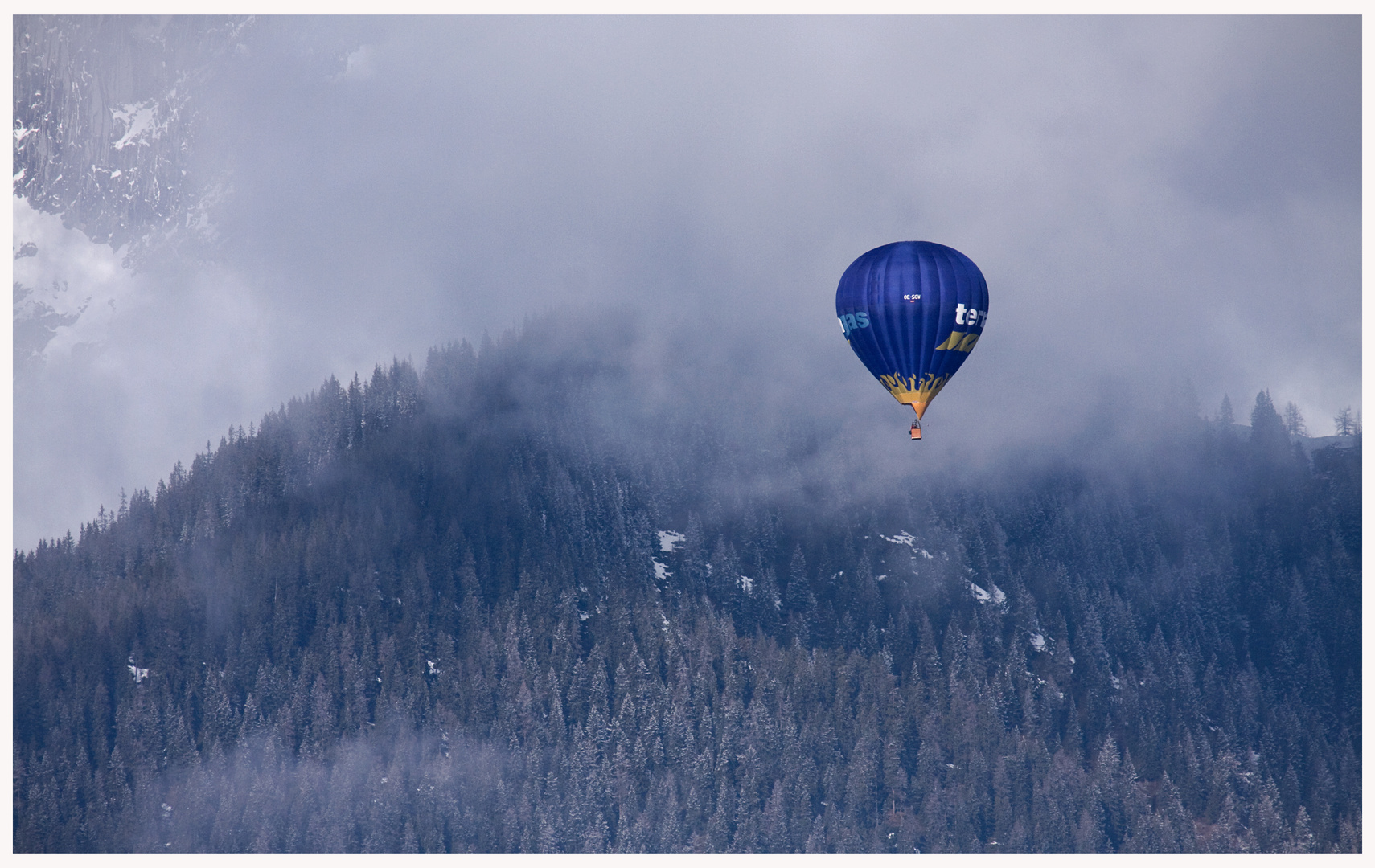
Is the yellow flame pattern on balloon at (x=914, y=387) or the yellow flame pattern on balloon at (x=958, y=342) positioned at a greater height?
the yellow flame pattern on balloon at (x=958, y=342)

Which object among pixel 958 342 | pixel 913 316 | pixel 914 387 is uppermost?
pixel 913 316

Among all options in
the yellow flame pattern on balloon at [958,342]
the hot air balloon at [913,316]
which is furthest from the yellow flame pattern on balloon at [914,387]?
the yellow flame pattern on balloon at [958,342]

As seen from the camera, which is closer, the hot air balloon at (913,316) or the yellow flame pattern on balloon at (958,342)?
the hot air balloon at (913,316)

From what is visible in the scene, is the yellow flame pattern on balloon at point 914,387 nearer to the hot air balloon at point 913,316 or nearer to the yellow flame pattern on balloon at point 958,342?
the hot air balloon at point 913,316

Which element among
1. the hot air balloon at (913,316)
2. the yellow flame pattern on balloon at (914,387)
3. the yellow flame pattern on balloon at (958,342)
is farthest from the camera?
the yellow flame pattern on balloon at (958,342)

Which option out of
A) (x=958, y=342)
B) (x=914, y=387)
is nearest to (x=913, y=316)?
(x=958, y=342)

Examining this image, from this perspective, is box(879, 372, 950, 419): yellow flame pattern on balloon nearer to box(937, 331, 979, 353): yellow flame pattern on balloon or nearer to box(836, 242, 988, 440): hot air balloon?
box(836, 242, 988, 440): hot air balloon

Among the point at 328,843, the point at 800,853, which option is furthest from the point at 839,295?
the point at 328,843

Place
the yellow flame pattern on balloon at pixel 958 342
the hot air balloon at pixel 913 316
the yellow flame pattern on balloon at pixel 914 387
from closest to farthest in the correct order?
the yellow flame pattern on balloon at pixel 914 387
the hot air balloon at pixel 913 316
the yellow flame pattern on balloon at pixel 958 342

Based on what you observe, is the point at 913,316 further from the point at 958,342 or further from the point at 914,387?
the point at 914,387
